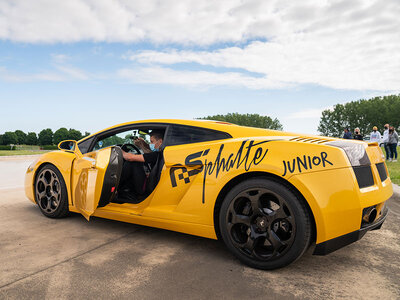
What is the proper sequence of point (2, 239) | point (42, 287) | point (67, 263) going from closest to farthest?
point (42, 287) → point (67, 263) → point (2, 239)

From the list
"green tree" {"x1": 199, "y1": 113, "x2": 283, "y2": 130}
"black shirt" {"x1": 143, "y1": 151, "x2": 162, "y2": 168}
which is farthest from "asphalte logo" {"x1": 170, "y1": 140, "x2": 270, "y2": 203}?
"green tree" {"x1": 199, "y1": 113, "x2": 283, "y2": 130}

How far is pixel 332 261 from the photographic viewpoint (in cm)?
296

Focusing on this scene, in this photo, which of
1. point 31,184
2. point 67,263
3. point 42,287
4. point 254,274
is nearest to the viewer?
point 42,287

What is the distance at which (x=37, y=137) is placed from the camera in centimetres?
13050

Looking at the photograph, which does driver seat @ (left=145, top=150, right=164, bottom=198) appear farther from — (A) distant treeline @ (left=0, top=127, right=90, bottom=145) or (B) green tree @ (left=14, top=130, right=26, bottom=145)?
(B) green tree @ (left=14, top=130, right=26, bottom=145)

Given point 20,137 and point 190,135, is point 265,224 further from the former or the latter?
point 20,137

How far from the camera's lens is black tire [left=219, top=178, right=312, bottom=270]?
2.56 meters

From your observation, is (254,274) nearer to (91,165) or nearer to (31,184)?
(91,165)

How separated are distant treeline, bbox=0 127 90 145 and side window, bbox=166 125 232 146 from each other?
121931mm

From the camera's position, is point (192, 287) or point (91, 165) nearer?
point (192, 287)

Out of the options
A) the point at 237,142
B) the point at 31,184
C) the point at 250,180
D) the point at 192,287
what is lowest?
the point at 192,287

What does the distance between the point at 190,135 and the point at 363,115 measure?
6375 cm

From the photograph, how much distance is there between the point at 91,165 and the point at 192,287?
6.00ft

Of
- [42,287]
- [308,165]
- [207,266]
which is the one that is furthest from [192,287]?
[308,165]
